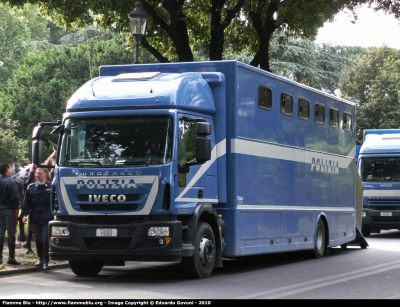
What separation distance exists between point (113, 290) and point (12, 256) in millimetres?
4057

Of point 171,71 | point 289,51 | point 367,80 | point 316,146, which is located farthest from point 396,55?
point 171,71

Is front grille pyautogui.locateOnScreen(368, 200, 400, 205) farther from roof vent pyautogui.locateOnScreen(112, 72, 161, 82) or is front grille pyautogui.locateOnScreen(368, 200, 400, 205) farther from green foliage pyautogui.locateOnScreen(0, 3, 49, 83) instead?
green foliage pyautogui.locateOnScreen(0, 3, 49, 83)

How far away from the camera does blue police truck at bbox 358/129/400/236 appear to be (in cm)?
2880

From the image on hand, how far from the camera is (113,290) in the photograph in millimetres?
Result: 12938

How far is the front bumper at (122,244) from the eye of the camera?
45.2 feet

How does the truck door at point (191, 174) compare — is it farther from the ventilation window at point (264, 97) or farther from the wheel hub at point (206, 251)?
the ventilation window at point (264, 97)

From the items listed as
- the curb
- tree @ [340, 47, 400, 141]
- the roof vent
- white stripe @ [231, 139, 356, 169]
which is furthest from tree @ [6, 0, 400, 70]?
tree @ [340, 47, 400, 141]

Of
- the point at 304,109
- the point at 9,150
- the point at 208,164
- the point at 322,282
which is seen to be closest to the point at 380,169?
the point at 304,109

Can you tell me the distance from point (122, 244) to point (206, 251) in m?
1.46

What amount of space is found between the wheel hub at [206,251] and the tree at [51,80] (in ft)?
86.3

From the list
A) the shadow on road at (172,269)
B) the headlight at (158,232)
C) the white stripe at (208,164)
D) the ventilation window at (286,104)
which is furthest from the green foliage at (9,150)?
the headlight at (158,232)

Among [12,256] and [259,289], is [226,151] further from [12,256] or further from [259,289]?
[12,256]

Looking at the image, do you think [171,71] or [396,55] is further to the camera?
[396,55]

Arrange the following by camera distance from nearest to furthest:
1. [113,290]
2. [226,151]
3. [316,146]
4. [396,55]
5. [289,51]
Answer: [113,290] → [226,151] → [316,146] → [289,51] → [396,55]
